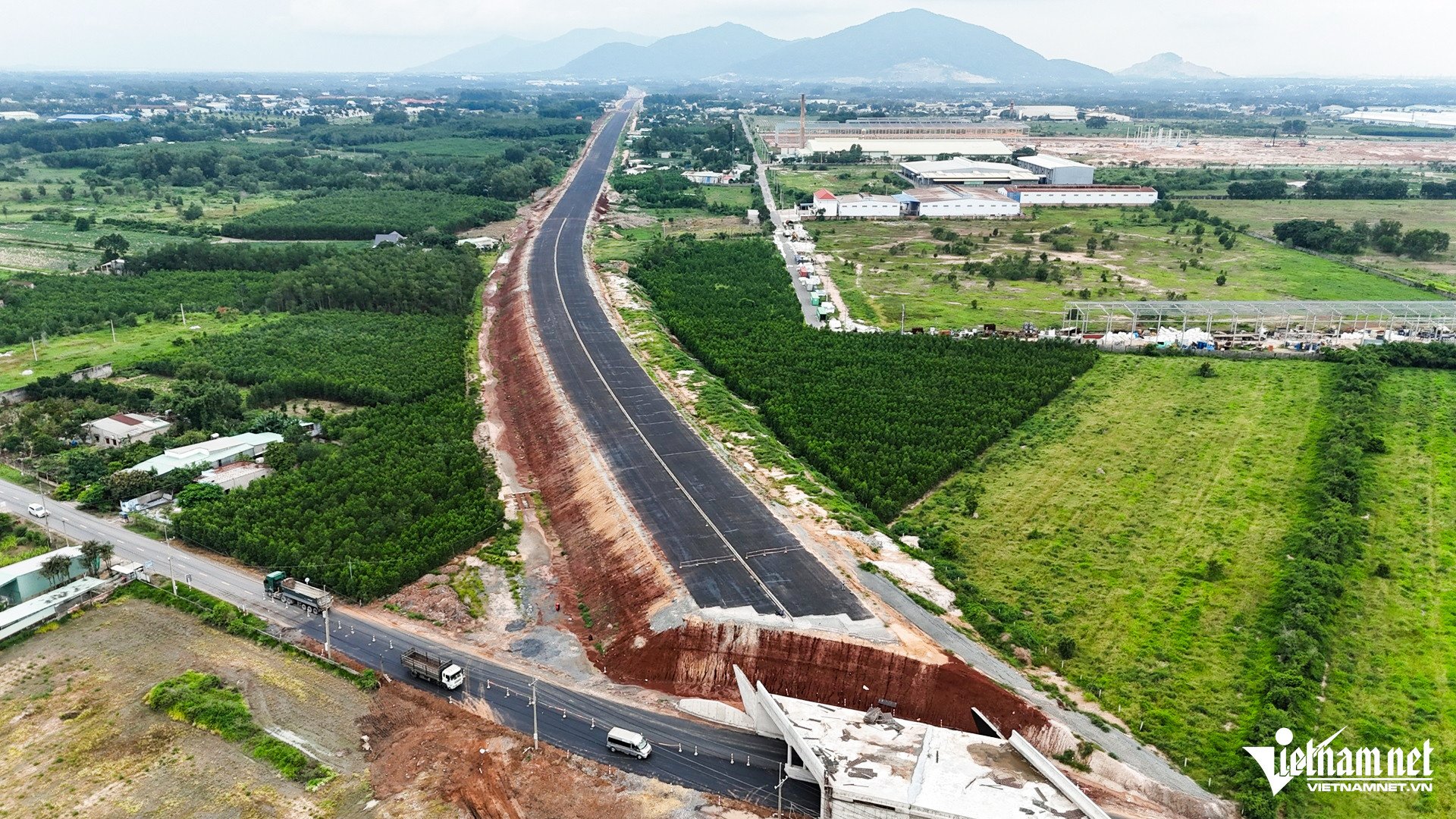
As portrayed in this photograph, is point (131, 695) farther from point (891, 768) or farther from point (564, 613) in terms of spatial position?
point (891, 768)

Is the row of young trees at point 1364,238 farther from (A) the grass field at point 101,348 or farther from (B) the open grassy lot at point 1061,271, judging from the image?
(A) the grass field at point 101,348

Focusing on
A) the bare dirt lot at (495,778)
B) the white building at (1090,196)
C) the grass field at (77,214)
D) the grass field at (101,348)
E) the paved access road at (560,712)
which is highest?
the white building at (1090,196)

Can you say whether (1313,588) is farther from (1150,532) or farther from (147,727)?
(147,727)

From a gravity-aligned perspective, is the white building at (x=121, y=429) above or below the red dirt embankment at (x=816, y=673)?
above

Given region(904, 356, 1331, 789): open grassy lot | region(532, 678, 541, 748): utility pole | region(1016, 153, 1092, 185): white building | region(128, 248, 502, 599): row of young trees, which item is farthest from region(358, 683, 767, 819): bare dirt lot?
region(1016, 153, 1092, 185): white building

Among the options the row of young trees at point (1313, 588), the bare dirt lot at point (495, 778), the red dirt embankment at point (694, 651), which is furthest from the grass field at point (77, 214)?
the row of young trees at point (1313, 588)

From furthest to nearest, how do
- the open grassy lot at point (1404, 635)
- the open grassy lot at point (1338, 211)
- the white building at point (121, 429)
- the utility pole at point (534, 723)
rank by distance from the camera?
the open grassy lot at point (1338, 211) → the white building at point (121, 429) → the utility pole at point (534, 723) → the open grassy lot at point (1404, 635)

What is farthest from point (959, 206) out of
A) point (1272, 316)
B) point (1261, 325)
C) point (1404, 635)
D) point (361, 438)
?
point (1404, 635)
